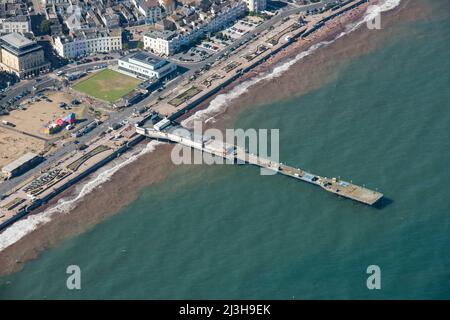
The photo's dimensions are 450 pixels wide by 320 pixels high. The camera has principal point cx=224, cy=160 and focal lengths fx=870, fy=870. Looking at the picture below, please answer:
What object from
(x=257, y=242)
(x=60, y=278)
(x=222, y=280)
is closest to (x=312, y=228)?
(x=257, y=242)

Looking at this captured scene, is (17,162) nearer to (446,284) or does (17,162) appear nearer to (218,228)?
(218,228)
